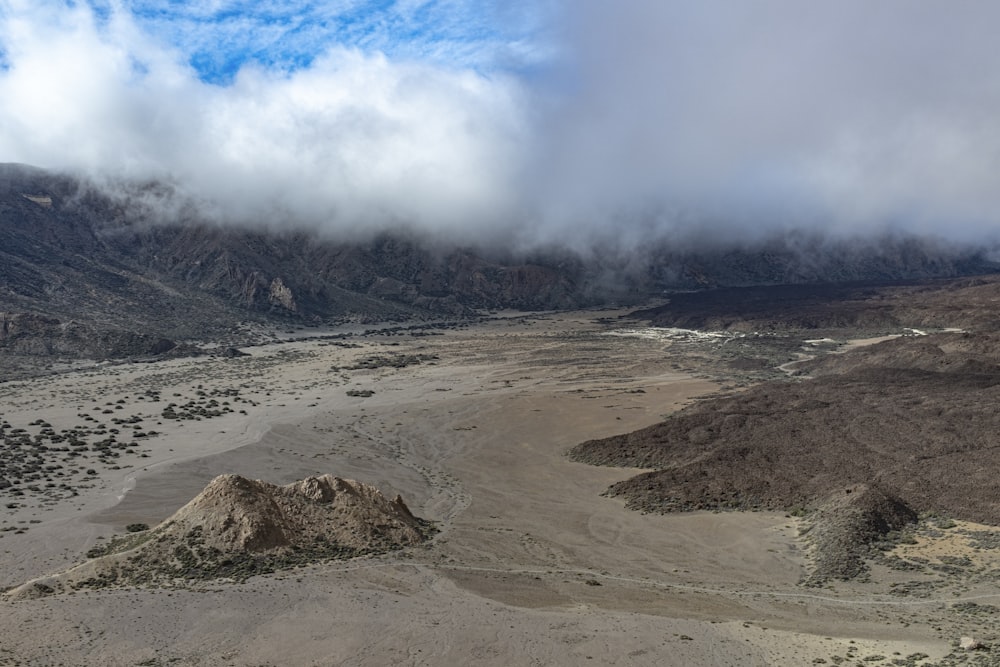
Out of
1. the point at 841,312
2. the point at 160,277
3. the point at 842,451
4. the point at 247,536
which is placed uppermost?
the point at 160,277

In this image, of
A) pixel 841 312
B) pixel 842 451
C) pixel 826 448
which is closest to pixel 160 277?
pixel 841 312

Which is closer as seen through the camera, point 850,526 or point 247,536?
point 247,536

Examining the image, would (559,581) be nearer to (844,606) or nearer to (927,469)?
(844,606)

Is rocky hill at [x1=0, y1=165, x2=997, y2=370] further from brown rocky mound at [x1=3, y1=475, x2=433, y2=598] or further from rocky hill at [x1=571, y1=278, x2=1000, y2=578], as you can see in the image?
rocky hill at [x1=571, y1=278, x2=1000, y2=578]

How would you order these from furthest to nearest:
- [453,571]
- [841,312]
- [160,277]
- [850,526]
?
1. [160,277]
2. [841,312]
3. [850,526]
4. [453,571]

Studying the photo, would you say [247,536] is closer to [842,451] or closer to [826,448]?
[826,448]

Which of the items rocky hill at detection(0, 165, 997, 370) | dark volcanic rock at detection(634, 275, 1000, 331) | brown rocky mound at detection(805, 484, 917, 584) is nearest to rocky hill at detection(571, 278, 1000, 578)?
brown rocky mound at detection(805, 484, 917, 584)
